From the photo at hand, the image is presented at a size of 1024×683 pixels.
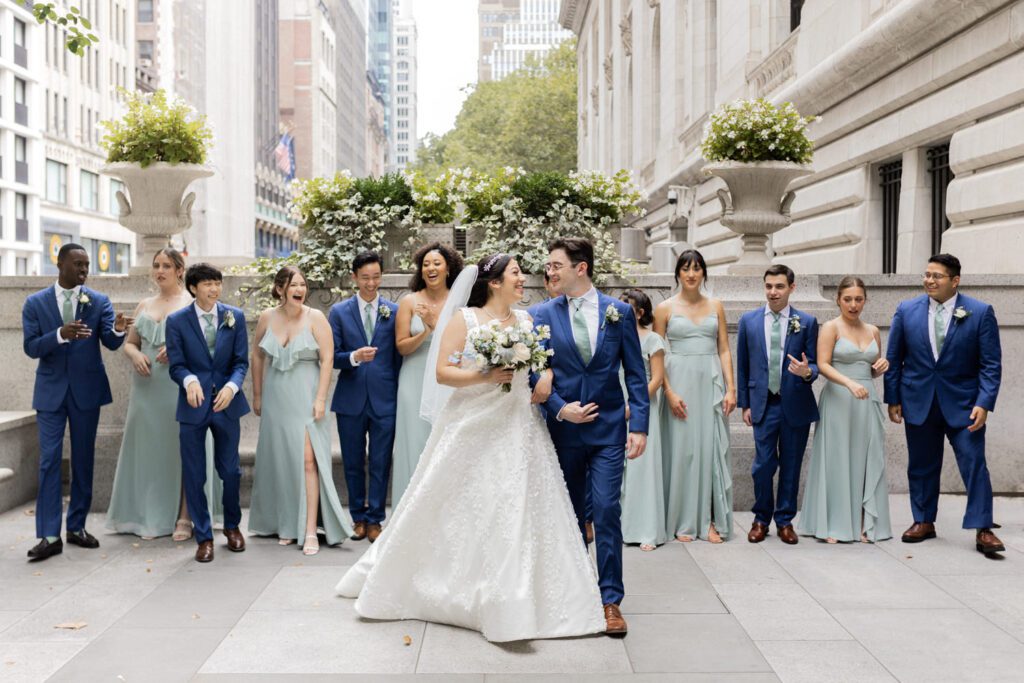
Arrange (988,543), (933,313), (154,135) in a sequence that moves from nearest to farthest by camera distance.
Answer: (988,543) → (933,313) → (154,135)

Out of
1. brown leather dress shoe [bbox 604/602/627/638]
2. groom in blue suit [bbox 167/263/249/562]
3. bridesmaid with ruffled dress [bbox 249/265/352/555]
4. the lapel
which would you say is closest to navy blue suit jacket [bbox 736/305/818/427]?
the lapel

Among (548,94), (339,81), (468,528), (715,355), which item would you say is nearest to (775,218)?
(715,355)

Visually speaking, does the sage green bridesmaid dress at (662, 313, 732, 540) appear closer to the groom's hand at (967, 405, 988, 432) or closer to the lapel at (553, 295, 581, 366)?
the groom's hand at (967, 405, 988, 432)

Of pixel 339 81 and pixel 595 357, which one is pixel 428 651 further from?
pixel 339 81

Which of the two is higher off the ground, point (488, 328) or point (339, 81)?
point (339, 81)

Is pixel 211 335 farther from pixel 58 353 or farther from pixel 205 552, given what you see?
pixel 205 552

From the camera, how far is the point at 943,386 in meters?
8.67

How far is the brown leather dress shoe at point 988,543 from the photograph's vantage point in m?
8.37

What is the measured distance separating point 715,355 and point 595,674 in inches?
157

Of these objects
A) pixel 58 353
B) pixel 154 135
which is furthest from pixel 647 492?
pixel 154 135

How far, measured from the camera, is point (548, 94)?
226ft

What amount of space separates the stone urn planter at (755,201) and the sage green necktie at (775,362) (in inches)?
127

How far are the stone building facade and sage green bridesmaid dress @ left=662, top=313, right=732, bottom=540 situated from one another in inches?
202

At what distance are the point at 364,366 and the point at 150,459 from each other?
1.89m
